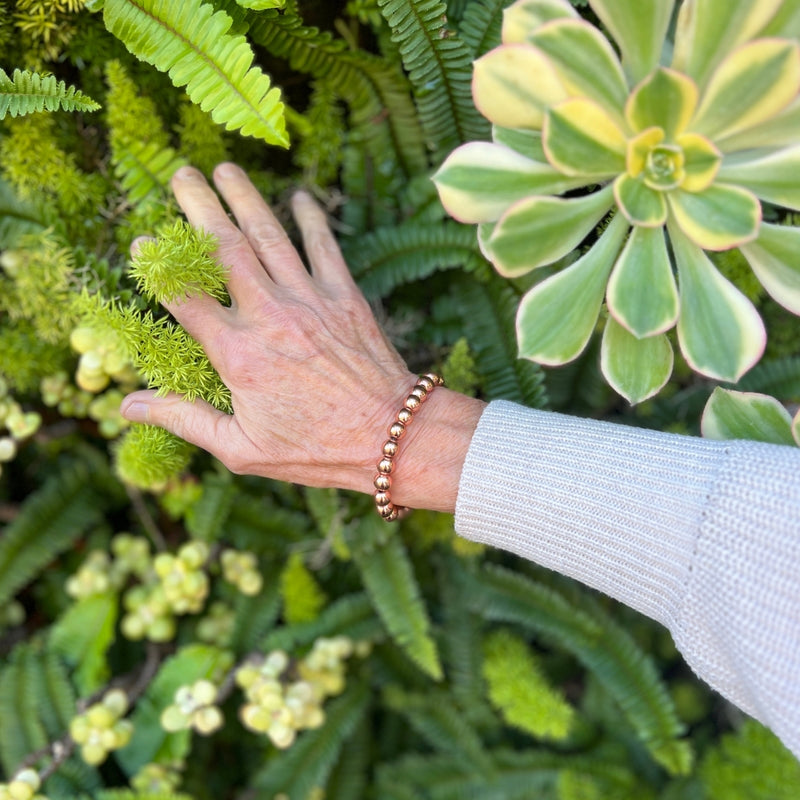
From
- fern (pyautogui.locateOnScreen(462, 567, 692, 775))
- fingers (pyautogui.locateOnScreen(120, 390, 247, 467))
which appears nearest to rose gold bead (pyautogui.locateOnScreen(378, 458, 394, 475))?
fingers (pyautogui.locateOnScreen(120, 390, 247, 467))

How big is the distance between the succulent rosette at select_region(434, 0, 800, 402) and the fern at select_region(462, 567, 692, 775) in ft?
2.73

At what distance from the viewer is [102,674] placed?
1.57m

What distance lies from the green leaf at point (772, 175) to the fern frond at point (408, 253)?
0.47 metres

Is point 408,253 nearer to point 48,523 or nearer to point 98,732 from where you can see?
point 48,523

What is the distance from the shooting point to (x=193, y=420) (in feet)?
3.39

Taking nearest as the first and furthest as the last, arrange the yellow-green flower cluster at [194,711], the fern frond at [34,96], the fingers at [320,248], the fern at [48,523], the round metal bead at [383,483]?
the fern frond at [34,96]
the round metal bead at [383,483]
the fingers at [320,248]
the yellow-green flower cluster at [194,711]
the fern at [48,523]

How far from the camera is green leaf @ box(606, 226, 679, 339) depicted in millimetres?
784

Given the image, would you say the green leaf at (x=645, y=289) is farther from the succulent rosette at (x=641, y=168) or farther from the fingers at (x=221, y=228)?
the fingers at (x=221, y=228)

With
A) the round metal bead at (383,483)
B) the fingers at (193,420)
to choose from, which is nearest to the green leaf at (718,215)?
the round metal bead at (383,483)

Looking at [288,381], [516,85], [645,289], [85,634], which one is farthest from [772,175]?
[85,634]

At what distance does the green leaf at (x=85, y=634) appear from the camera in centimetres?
156

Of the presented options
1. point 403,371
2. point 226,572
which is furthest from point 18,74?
Answer: point 226,572

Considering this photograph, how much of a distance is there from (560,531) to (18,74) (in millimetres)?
969

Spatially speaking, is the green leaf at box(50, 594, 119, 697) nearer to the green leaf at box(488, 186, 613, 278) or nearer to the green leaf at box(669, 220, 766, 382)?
the green leaf at box(488, 186, 613, 278)
